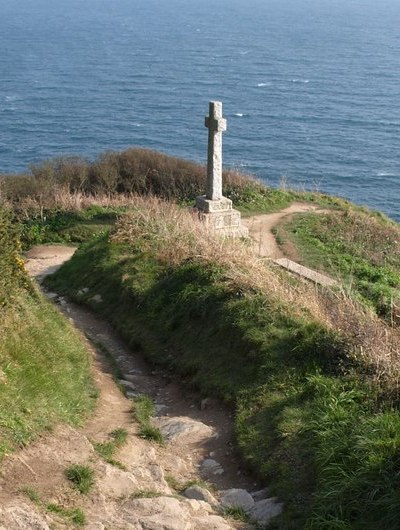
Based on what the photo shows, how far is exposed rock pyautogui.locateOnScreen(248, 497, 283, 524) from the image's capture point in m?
8.11

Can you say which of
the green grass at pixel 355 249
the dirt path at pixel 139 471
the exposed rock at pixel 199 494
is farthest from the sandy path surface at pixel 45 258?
the exposed rock at pixel 199 494

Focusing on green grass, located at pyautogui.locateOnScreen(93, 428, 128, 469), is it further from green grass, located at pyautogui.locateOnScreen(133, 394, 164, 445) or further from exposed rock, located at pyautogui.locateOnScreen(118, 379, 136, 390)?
exposed rock, located at pyautogui.locateOnScreen(118, 379, 136, 390)

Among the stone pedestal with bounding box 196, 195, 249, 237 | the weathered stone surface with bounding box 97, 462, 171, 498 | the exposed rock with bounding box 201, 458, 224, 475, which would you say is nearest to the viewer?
the weathered stone surface with bounding box 97, 462, 171, 498

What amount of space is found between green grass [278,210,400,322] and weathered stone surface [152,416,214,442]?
6248 mm

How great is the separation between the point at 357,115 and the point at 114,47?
2430 inches

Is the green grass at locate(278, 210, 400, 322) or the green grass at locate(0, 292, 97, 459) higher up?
the green grass at locate(0, 292, 97, 459)

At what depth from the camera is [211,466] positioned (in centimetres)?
960

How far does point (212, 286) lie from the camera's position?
1377 cm

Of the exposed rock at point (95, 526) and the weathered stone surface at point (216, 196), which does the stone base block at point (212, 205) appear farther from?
the exposed rock at point (95, 526)

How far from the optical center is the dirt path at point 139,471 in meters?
7.45

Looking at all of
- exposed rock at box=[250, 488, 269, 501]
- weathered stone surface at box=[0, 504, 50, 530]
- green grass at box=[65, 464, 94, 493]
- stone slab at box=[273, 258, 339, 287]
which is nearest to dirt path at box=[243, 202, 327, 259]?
stone slab at box=[273, 258, 339, 287]

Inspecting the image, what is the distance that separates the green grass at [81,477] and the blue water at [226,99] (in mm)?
27553

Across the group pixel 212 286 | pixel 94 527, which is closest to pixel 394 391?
pixel 94 527

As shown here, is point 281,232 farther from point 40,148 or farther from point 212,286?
point 40,148
